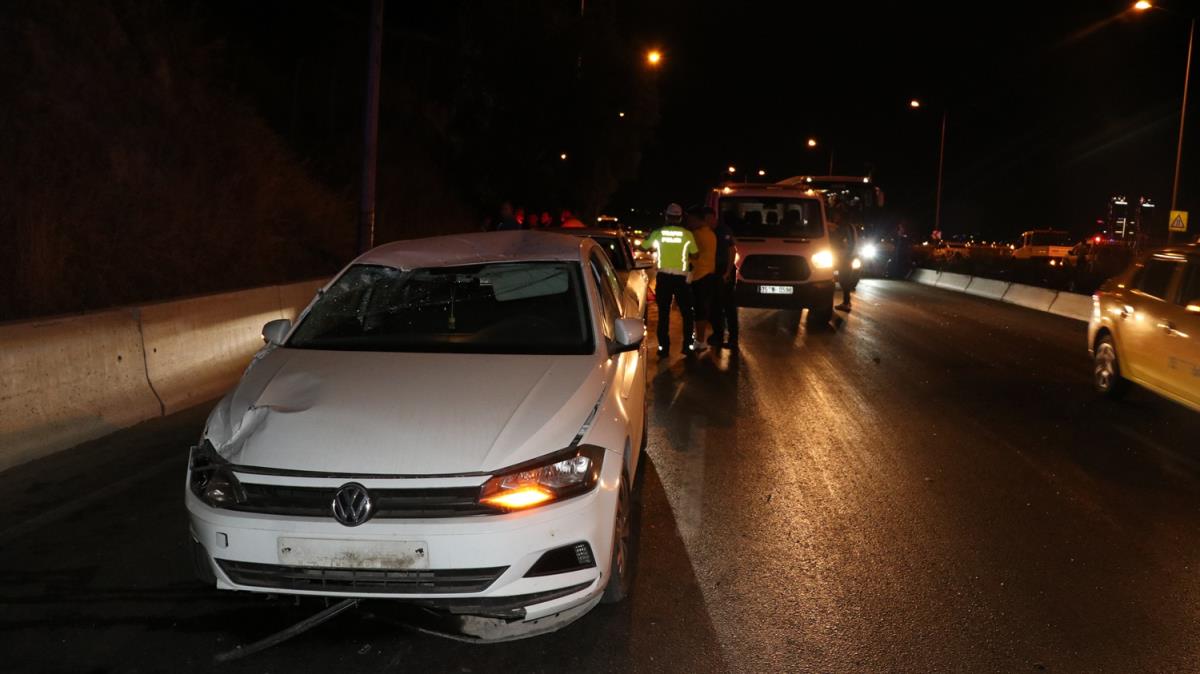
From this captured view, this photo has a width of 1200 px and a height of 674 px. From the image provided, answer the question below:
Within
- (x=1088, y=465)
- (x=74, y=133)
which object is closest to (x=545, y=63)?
(x=74, y=133)

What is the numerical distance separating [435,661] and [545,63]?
3699 centimetres

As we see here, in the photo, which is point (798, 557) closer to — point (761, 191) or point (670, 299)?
point (670, 299)

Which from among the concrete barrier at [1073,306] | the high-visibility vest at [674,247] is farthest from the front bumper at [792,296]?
the concrete barrier at [1073,306]

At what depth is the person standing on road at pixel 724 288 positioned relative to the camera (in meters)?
13.8

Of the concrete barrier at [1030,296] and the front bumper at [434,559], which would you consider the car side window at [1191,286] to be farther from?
the concrete barrier at [1030,296]

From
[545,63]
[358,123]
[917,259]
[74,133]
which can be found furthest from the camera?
[917,259]

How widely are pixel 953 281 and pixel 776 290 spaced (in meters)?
17.5

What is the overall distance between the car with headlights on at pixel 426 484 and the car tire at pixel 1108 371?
7.48 meters

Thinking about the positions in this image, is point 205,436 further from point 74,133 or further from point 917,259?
point 917,259

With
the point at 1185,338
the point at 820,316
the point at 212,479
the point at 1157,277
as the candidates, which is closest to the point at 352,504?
the point at 212,479

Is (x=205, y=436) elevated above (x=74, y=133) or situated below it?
below

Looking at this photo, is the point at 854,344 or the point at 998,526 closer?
the point at 998,526

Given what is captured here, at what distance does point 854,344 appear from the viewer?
50.8ft

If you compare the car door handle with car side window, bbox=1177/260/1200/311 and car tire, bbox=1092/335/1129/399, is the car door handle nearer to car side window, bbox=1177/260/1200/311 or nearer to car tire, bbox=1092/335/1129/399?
car side window, bbox=1177/260/1200/311
